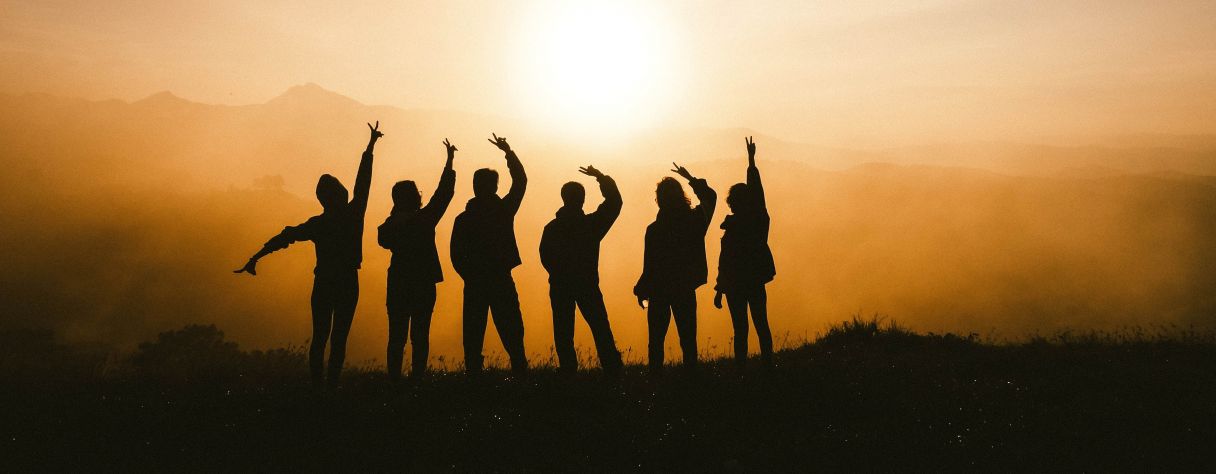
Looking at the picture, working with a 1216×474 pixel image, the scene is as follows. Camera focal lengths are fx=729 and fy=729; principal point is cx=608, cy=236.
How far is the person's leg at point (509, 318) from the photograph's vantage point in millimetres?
8570

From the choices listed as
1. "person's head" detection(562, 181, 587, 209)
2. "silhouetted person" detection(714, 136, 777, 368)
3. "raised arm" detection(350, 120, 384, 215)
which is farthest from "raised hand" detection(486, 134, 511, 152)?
"silhouetted person" detection(714, 136, 777, 368)

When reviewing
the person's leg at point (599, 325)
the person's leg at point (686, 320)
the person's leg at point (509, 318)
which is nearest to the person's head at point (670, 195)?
the person's leg at point (686, 320)

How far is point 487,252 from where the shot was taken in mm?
8484

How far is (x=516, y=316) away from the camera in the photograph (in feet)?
28.6

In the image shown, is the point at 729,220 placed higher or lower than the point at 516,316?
higher

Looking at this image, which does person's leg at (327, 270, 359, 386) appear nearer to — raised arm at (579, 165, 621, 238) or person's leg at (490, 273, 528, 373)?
person's leg at (490, 273, 528, 373)

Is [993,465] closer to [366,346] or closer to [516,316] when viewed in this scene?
[516,316]

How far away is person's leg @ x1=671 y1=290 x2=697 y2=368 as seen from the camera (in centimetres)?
916

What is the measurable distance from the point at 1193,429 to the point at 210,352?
357 ft

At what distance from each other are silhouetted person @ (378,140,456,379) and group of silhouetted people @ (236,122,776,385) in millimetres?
12

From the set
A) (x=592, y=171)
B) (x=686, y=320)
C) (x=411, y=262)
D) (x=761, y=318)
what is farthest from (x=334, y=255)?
(x=761, y=318)

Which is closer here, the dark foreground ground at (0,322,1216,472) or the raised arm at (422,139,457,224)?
the dark foreground ground at (0,322,1216,472)

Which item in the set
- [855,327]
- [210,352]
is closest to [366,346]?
[210,352]

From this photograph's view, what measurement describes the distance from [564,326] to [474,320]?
3.57 feet
